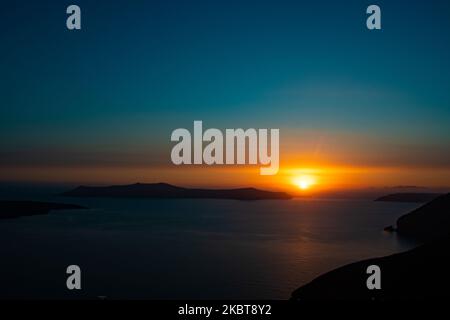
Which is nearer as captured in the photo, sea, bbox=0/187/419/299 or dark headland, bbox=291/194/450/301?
dark headland, bbox=291/194/450/301

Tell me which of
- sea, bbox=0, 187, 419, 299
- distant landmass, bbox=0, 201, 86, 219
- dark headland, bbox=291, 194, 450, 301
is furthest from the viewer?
distant landmass, bbox=0, 201, 86, 219

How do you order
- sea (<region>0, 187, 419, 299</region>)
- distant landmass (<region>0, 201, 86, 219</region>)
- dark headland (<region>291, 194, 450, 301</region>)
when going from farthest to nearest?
1. distant landmass (<region>0, 201, 86, 219</region>)
2. sea (<region>0, 187, 419, 299</region>)
3. dark headland (<region>291, 194, 450, 301</region>)

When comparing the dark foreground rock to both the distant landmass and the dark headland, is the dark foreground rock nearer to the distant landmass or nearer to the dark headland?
the dark headland

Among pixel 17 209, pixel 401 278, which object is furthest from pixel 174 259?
pixel 17 209

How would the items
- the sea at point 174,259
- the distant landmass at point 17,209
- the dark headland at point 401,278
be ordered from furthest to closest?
the distant landmass at point 17,209, the sea at point 174,259, the dark headland at point 401,278

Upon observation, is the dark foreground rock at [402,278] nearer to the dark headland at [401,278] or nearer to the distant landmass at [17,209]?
the dark headland at [401,278]

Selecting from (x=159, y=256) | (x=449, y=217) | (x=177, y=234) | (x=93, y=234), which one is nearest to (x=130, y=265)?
(x=159, y=256)

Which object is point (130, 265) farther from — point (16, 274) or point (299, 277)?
point (299, 277)

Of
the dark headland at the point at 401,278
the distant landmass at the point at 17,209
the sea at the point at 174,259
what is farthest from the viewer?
the distant landmass at the point at 17,209

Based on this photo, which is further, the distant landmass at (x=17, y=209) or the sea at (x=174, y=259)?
the distant landmass at (x=17, y=209)

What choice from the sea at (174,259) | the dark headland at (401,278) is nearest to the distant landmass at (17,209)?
the sea at (174,259)

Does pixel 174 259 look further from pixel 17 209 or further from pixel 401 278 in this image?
pixel 17 209

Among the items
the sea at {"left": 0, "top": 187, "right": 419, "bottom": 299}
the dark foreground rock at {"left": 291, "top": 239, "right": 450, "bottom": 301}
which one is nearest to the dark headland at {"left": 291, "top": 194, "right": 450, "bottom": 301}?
the dark foreground rock at {"left": 291, "top": 239, "right": 450, "bottom": 301}
